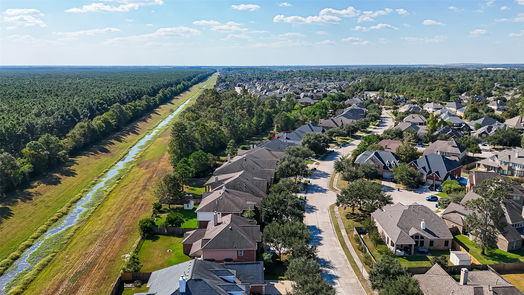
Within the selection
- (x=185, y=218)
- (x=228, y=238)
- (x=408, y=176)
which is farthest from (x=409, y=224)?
(x=185, y=218)

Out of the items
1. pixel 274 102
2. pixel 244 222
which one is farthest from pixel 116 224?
pixel 274 102

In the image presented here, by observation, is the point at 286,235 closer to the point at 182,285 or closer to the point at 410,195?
the point at 182,285

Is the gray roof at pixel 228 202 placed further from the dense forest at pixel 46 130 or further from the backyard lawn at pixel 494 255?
the dense forest at pixel 46 130

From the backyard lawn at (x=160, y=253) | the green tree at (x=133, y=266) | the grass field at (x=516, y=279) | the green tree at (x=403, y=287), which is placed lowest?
the grass field at (x=516, y=279)

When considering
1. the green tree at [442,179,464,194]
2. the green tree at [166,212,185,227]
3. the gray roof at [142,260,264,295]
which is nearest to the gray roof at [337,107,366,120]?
the green tree at [442,179,464,194]

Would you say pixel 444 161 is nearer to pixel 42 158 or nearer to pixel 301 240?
pixel 301 240

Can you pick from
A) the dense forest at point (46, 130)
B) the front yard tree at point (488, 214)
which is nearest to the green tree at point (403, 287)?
the front yard tree at point (488, 214)
